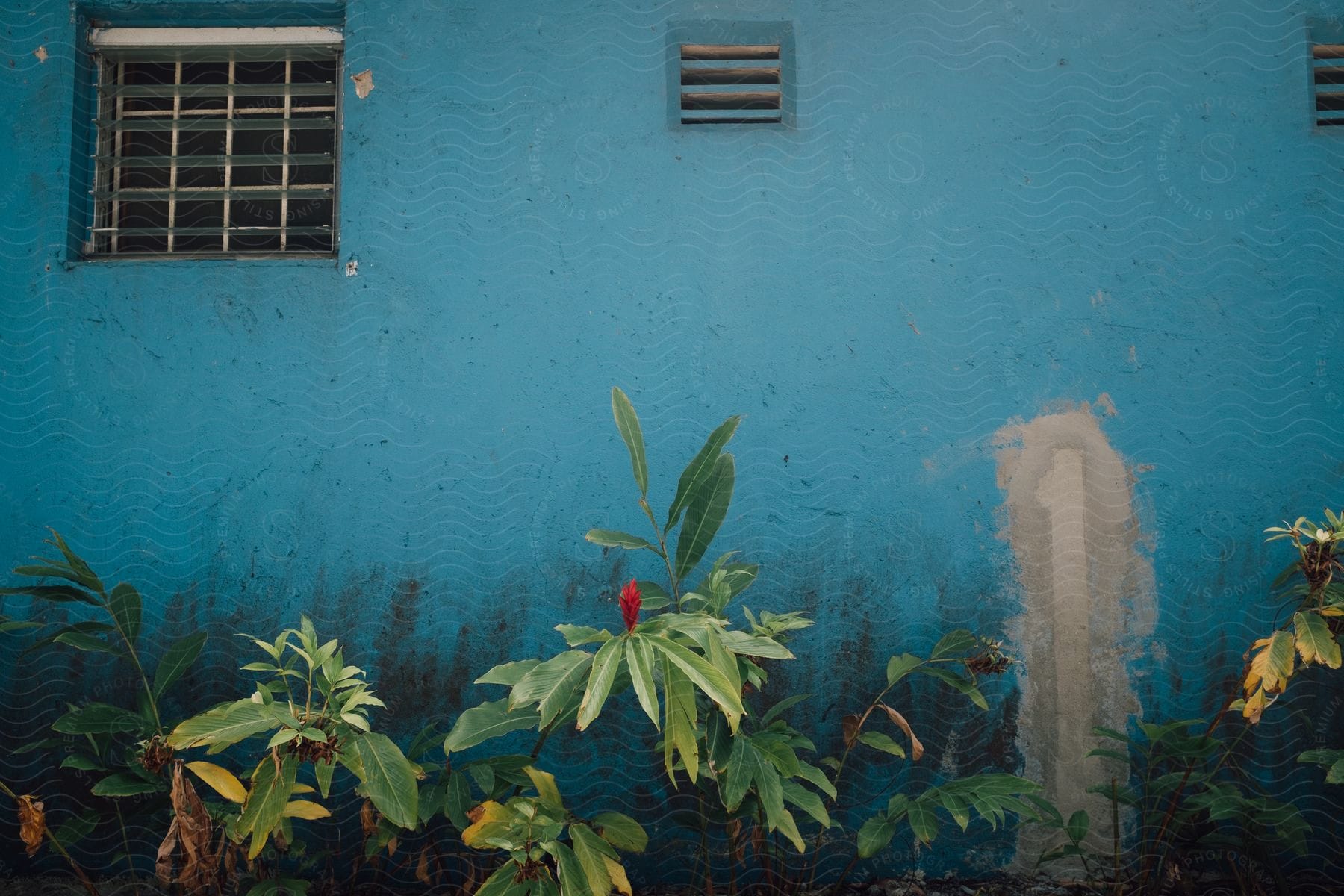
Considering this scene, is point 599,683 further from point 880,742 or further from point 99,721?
point 99,721

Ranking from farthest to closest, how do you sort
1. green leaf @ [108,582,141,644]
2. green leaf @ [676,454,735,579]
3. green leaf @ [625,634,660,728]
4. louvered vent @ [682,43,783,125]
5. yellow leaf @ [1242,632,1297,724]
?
louvered vent @ [682,43,783,125] → green leaf @ [108,582,141,644] → green leaf @ [676,454,735,579] → yellow leaf @ [1242,632,1297,724] → green leaf @ [625,634,660,728]

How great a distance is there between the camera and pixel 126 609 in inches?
101

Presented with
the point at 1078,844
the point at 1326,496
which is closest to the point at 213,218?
the point at 1078,844

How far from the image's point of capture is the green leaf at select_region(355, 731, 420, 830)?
2.13 meters

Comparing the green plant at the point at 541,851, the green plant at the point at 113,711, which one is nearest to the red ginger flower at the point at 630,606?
the green plant at the point at 541,851

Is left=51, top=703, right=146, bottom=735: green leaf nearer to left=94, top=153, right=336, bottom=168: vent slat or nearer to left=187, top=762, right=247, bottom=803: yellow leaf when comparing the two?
left=187, top=762, right=247, bottom=803: yellow leaf

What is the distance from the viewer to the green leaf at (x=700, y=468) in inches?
95.7

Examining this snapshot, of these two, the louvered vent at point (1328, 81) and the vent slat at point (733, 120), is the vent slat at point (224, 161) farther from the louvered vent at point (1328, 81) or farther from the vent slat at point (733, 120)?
the louvered vent at point (1328, 81)

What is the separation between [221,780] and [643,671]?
103cm

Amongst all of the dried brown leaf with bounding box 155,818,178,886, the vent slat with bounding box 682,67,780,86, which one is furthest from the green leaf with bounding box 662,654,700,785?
the vent slat with bounding box 682,67,780,86

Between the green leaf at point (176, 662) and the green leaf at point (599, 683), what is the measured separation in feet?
4.04

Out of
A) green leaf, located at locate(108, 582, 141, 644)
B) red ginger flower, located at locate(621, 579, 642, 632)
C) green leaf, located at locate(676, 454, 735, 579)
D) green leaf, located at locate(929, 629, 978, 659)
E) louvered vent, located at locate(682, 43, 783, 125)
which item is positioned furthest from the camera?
louvered vent, located at locate(682, 43, 783, 125)

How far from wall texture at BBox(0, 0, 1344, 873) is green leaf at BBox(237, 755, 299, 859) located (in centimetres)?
78

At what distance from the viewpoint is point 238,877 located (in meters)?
2.68
